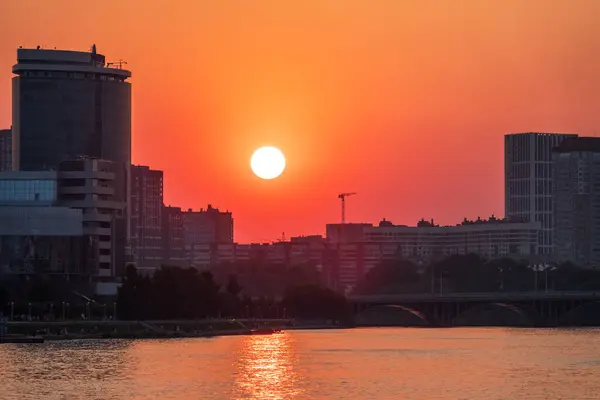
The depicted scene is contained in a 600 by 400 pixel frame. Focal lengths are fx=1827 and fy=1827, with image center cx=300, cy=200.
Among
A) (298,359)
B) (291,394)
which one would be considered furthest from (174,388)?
(298,359)

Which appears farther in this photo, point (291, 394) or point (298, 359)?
point (298, 359)

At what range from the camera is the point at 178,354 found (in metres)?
193

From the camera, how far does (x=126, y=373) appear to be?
529 ft

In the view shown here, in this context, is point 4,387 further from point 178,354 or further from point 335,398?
point 178,354

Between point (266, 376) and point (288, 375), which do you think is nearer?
point (266, 376)

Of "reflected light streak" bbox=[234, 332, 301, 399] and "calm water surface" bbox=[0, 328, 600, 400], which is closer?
"calm water surface" bbox=[0, 328, 600, 400]

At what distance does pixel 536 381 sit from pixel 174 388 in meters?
32.0

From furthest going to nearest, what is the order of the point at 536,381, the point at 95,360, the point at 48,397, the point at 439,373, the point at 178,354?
the point at 178,354, the point at 95,360, the point at 439,373, the point at 536,381, the point at 48,397

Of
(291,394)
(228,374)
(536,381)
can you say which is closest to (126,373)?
(228,374)

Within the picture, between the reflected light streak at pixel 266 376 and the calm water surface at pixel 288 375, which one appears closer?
the calm water surface at pixel 288 375

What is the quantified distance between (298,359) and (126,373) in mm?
31636

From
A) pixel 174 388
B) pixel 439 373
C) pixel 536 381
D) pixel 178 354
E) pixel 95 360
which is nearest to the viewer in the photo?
pixel 174 388

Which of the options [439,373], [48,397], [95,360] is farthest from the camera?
[95,360]

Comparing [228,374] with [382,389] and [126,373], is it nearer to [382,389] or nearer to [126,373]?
[126,373]
